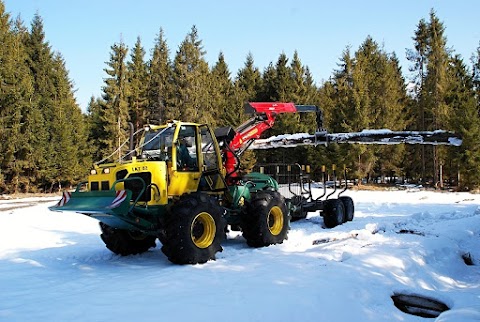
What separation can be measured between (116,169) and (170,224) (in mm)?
1720

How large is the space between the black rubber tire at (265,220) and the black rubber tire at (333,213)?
3.06 metres

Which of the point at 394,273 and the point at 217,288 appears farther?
the point at 394,273

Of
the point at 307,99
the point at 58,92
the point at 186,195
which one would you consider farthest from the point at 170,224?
the point at 307,99

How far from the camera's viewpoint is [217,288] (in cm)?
596

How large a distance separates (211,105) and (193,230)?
34.2 meters

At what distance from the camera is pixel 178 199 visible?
329 inches

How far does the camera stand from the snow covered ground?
16.5ft

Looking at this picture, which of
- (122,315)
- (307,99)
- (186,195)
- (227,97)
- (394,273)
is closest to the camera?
(122,315)

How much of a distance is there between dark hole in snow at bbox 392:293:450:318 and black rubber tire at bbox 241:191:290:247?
3.92 metres

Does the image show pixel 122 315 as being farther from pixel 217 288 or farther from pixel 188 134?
pixel 188 134

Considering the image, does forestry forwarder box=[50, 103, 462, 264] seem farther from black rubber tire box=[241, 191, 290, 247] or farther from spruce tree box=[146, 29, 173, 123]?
spruce tree box=[146, 29, 173, 123]

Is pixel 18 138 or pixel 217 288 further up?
pixel 18 138

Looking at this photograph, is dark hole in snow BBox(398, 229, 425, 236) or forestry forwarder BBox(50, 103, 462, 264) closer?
forestry forwarder BBox(50, 103, 462, 264)

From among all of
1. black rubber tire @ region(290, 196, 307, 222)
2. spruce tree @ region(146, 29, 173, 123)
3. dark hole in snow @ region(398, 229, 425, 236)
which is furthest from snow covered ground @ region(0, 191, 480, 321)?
spruce tree @ region(146, 29, 173, 123)
